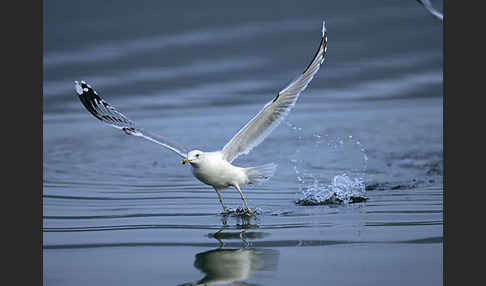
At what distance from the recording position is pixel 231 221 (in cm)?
→ 648

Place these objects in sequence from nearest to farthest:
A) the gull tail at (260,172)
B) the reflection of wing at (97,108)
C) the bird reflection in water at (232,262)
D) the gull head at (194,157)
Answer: the bird reflection in water at (232,262) → the gull head at (194,157) → the gull tail at (260,172) → the reflection of wing at (97,108)

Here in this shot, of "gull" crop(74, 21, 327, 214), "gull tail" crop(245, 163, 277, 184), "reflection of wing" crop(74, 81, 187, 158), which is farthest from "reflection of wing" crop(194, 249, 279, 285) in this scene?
"reflection of wing" crop(74, 81, 187, 158)

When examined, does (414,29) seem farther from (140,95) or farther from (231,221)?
(231,221)

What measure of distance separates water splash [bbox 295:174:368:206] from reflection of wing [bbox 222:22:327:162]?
0.67m

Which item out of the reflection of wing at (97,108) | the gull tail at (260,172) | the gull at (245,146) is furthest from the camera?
the reflection of wing at (97,108)

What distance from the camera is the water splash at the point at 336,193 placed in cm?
704

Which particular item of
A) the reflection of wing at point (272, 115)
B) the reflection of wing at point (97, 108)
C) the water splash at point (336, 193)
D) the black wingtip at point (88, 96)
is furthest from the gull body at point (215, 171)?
the black wingtip at point (88, 96)

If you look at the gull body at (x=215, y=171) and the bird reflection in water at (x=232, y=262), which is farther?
the gull body at (x=215, y=171)

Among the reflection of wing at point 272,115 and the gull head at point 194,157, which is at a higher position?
the reflection of wing at point 272,115

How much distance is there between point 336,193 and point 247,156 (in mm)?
2362

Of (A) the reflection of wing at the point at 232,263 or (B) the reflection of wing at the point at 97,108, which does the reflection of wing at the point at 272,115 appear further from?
(A) the reflection of wing at the point at 232,263

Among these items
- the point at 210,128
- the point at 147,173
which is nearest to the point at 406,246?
the point at 147,173

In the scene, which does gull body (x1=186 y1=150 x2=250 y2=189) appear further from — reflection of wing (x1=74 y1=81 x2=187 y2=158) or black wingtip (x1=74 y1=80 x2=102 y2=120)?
black wingtip (x1=74 y1=80 x2=102 y2=120)

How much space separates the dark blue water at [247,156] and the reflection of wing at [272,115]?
528 millimetres
